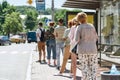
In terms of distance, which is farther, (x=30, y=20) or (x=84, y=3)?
(x=30, y=20)

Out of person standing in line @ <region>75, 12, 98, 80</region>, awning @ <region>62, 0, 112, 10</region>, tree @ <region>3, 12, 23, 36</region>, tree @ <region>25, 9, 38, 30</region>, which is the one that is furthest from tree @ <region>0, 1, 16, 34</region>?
person standing in line @ <region>75, 12, 98, 80</region>

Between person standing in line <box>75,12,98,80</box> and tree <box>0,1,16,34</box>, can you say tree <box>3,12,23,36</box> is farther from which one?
person standing in line <box>75,12,98,80</box>

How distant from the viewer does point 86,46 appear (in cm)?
1054

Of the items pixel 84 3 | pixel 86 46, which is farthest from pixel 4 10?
pixel 86 46

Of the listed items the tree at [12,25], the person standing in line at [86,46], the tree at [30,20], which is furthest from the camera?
the tree at [30,20]

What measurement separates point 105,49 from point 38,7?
23181 mm

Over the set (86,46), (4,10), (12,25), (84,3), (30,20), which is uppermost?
(84,3)

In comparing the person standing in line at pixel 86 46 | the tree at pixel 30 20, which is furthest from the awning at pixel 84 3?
the tree at pixel 30 20

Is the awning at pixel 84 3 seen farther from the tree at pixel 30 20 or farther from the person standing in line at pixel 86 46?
the tree at pixel 30 20

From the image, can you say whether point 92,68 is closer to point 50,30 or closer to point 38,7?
point 50,30

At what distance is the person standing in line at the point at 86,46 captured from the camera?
34.6 feet

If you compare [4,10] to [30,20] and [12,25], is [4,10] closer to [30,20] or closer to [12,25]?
[30,20]

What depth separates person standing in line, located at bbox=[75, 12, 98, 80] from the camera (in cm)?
1054

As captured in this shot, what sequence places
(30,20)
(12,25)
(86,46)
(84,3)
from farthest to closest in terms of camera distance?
(30,20) < (12,25) < (84,3) < (86,46)
